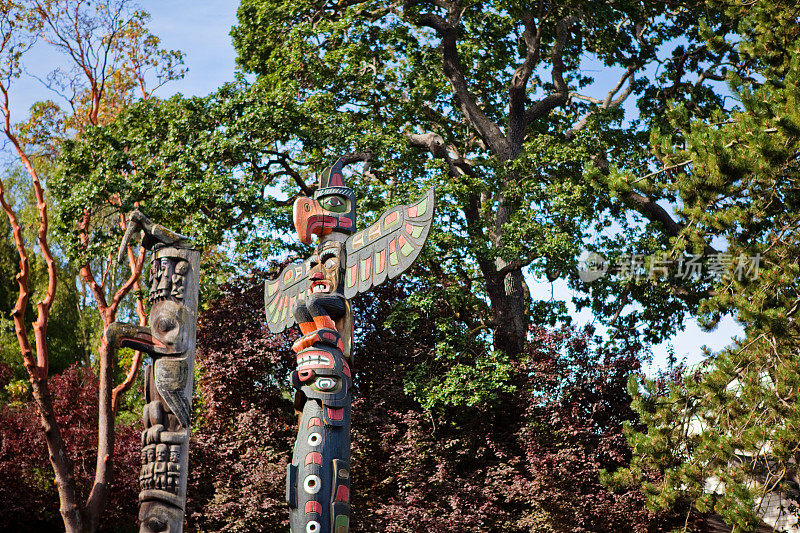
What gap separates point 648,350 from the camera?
13969mm

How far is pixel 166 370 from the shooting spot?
7.80 m

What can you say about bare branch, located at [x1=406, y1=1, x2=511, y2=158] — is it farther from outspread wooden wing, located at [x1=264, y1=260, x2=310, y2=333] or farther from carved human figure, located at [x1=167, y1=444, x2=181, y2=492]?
carved human figure, located at [x1=167, y1=444, x2=181, y2=492]

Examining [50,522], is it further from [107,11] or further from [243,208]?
[107,11]

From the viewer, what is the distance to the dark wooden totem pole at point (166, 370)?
7.41m

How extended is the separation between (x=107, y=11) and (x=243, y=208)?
7833 millimetres

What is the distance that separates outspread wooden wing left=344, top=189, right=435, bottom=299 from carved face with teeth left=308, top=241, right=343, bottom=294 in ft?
0.31

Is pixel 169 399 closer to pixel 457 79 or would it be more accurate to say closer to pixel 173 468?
pixel 173 468

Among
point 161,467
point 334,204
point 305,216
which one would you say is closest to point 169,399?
point 161,467

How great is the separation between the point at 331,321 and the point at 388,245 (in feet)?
3.40

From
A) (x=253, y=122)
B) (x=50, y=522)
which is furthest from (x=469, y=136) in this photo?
(x=50, y=522)

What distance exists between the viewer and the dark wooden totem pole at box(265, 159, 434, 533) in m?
6.70

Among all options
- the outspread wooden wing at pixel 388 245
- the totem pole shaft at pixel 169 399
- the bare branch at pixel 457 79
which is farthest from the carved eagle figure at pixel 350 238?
the bare branch at pixel 457 79

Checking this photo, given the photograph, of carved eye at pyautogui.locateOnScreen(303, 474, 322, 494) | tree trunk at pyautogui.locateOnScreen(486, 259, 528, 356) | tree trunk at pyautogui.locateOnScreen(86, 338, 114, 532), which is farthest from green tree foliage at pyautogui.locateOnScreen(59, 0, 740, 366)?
carved eye at pyautogui.locateOnScreen(303, 474, 322, 494)

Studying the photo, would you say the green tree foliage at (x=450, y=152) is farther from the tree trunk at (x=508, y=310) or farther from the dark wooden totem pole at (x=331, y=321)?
the dark wooden totem pole at (x=331, y=321)
